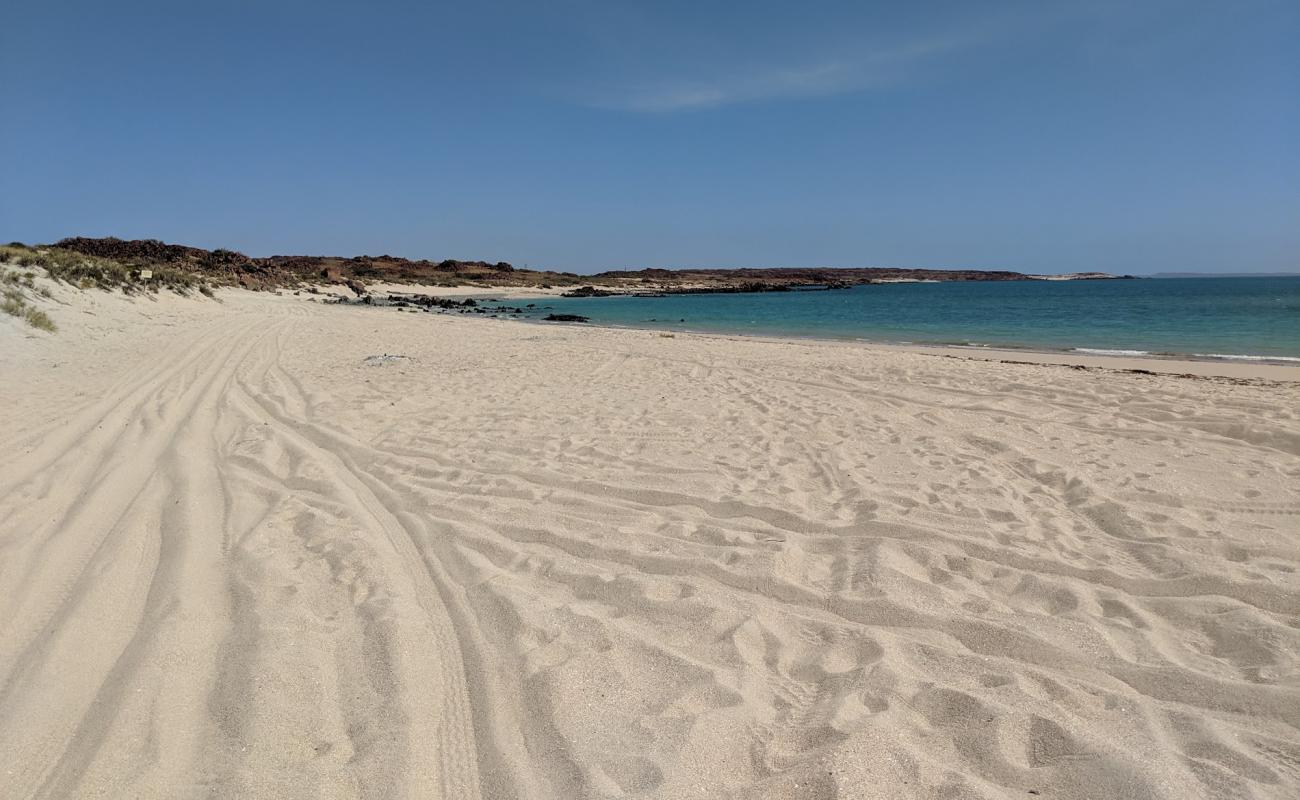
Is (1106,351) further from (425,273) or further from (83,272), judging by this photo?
(425,273)

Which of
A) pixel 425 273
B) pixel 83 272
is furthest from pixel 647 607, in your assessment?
pixel 425 273

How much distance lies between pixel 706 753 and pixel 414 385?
7761 mm

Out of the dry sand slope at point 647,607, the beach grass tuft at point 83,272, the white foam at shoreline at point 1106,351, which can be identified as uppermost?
the beach grass tuft at point 83,272

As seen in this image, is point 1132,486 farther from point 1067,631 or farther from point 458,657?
point 458,657

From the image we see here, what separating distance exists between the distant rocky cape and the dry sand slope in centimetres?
3147

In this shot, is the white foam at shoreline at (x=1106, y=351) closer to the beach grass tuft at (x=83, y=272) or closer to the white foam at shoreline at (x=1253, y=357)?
the white foam at shoreline at (x=1253, y=357)

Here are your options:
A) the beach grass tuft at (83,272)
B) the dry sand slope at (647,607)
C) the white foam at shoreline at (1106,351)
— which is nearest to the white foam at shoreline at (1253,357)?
the white foam at shoreline at (1106,351)

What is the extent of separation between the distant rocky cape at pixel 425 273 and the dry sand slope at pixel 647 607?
31.5m

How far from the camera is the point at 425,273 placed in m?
77.8

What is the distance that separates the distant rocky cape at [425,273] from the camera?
41906mm

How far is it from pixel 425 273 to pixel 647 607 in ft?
265

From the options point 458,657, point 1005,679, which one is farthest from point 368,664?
point 1005,679

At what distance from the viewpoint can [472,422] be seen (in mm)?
6746

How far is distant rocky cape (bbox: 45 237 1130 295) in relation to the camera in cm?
4191
